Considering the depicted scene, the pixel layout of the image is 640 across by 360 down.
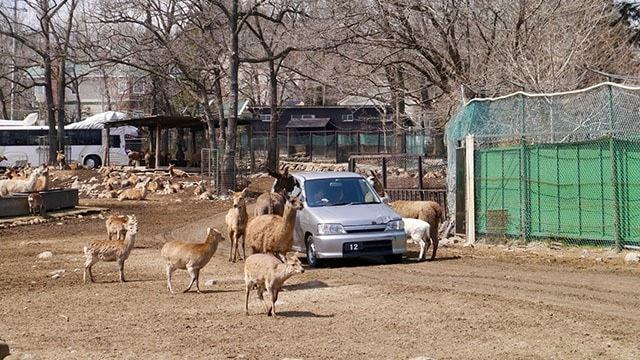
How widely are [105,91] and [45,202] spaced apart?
191ft

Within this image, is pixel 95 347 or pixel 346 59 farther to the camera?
pixel 346 59

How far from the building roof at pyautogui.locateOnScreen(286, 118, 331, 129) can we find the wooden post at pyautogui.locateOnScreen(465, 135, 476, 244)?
57.1 m

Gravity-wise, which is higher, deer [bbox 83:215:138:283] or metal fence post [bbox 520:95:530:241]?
A: metal fence post [bbox 520:95:530:241]

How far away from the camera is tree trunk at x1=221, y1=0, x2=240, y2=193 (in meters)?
35.8

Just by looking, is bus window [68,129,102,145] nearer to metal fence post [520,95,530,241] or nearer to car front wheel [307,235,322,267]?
metal fence post [520,95,530,241]

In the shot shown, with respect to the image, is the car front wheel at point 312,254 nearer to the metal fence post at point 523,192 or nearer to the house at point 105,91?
the metal fence post at point 523,192

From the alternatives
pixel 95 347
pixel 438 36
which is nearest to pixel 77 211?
pixel 438 36

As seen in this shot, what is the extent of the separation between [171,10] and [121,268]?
1109 inches

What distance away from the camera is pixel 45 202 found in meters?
28.4

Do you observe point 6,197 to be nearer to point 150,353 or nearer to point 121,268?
point 121,268

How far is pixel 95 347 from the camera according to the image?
9.68 metres

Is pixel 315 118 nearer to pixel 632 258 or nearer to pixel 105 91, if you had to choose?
pixel 105 91

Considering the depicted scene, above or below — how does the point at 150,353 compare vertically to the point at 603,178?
below

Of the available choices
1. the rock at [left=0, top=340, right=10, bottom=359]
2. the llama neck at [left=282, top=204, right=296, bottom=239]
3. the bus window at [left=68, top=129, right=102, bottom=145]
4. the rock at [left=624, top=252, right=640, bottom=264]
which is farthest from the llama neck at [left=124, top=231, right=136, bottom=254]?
the bus window at [left=68, top=129, right=102, bottom=145]
